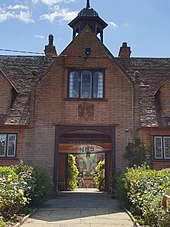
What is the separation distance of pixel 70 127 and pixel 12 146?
3.40 metres

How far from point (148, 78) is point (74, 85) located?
5.40m

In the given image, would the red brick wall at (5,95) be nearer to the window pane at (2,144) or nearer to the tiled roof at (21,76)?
the tiled roof at (21,76)

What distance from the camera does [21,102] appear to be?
63.8 ft

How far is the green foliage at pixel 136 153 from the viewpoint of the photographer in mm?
17641

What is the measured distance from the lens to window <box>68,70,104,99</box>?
1908 cm

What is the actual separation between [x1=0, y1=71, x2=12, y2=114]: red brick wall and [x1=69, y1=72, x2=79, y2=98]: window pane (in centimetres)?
362

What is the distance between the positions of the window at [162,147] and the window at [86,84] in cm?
409

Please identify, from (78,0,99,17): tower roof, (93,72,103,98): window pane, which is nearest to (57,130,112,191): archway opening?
(93,72,103,98): window pane

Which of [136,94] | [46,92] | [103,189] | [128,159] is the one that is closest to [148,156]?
[128,159]

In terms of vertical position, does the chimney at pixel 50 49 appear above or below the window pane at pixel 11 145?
above

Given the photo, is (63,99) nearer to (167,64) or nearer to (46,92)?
(46,92)

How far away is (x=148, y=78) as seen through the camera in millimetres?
21609

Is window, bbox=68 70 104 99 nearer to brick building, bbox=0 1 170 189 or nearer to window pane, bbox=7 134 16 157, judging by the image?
brick building, bbox=0 1 170 189

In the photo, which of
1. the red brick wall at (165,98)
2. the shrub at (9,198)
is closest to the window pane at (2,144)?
the shrub at (9,198)
